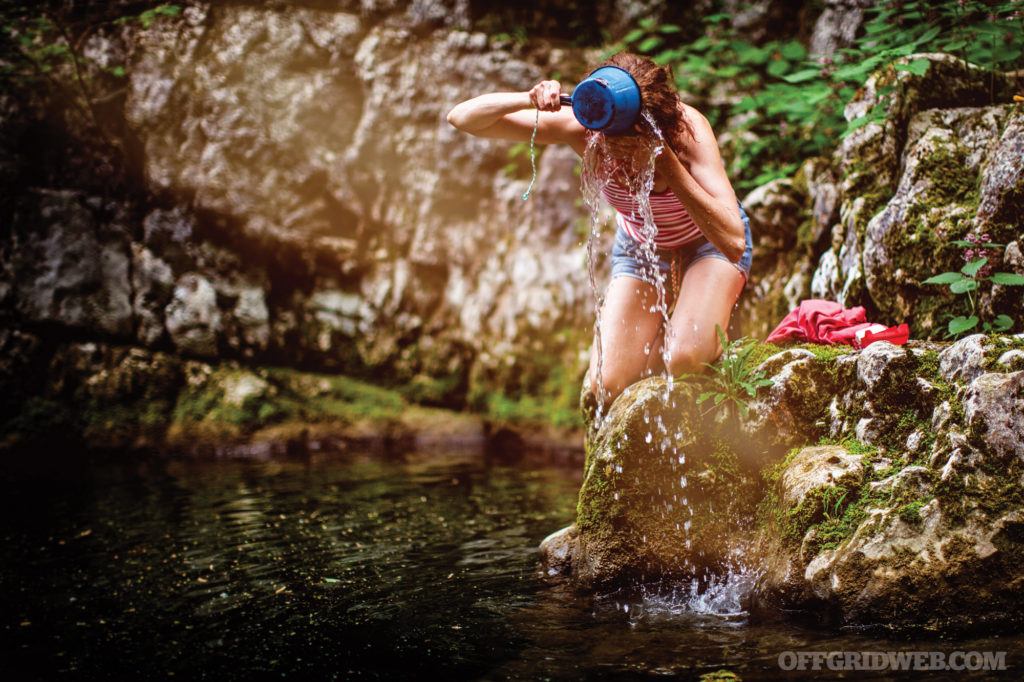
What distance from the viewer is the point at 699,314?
403cm

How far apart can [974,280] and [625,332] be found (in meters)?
1.97

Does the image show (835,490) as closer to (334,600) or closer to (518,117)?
(334,600)

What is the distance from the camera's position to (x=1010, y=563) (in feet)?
8.98

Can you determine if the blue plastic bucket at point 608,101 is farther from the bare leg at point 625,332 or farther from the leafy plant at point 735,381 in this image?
the bare leg at point 625,332

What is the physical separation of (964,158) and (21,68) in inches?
417

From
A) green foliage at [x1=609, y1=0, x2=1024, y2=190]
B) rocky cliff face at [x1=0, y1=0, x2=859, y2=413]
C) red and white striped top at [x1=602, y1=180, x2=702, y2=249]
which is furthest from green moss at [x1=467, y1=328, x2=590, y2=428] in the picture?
red and white striped top at [x1=602, y1=180, x2=702, y2=249]

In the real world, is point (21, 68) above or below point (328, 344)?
above

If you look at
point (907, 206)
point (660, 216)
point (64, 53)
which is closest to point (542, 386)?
point (660, 216)

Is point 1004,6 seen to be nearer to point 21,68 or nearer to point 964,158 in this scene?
point 964,158

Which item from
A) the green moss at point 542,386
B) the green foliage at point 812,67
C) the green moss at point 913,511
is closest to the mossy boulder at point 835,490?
the green moss at point 913,511

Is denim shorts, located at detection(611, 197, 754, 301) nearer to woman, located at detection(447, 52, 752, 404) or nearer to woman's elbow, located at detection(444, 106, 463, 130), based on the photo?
woman, located at detection(447, 52, 752, 404)

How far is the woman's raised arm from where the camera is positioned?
11.0 ft

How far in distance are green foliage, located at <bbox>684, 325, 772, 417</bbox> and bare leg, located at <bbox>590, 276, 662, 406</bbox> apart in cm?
58

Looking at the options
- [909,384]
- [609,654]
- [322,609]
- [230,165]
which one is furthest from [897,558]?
[230,165]
